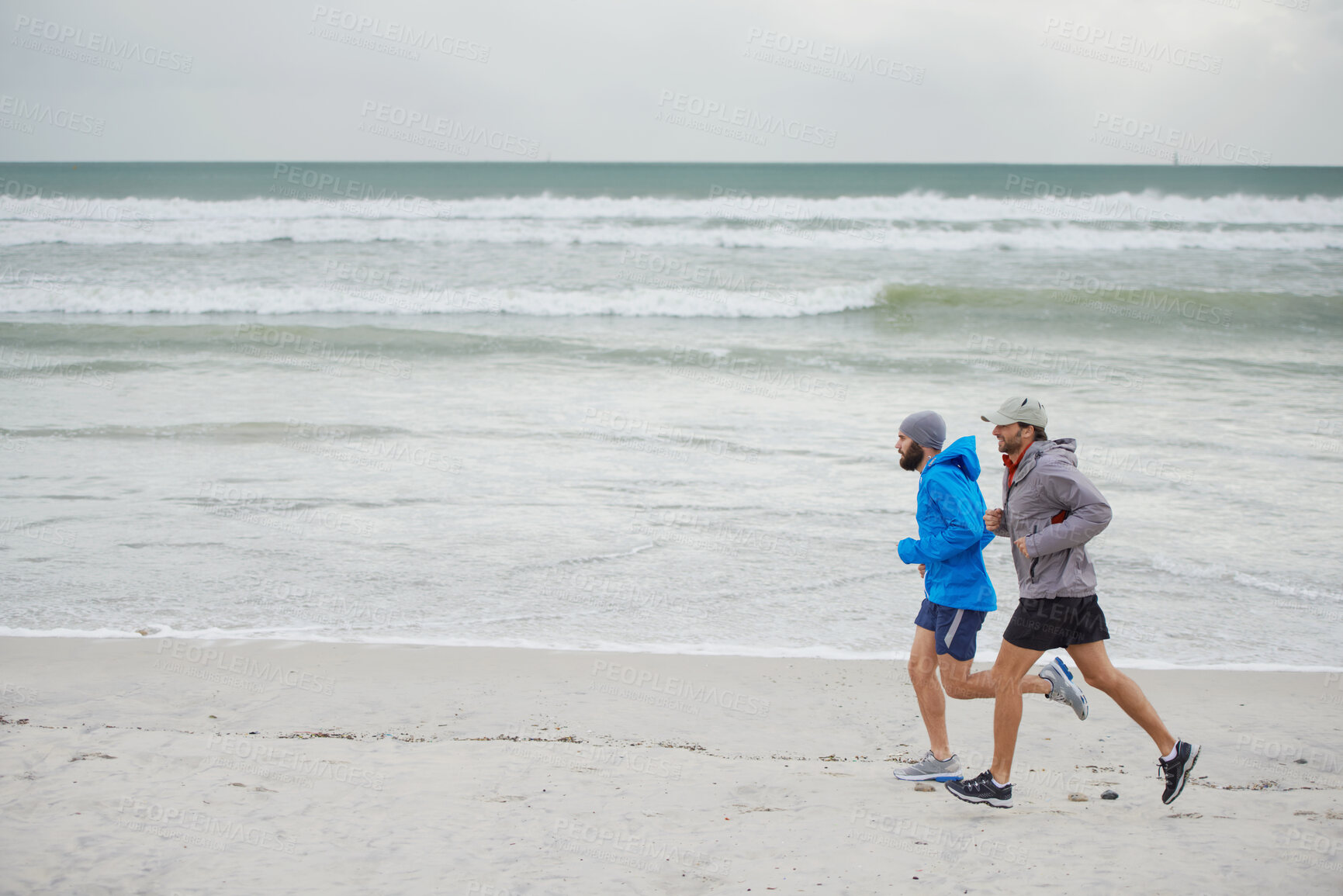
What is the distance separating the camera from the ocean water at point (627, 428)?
6.18 m

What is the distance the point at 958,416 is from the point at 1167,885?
906cm

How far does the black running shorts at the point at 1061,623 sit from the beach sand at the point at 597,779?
668mm

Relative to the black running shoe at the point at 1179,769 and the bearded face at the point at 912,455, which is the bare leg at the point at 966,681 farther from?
the bearded face at the point at 912,455

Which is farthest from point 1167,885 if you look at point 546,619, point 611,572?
point 611,572

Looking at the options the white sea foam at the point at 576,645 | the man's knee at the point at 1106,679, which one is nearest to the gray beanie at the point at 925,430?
the man's knee at the point at 1106,679

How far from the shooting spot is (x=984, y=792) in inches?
150

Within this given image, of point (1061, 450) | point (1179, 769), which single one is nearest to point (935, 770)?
point (1179, 769)

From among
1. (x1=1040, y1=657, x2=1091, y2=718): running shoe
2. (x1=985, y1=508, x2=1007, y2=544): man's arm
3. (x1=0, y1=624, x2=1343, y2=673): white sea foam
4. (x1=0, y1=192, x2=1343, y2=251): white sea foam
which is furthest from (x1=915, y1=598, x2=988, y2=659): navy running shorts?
(x1=0, y1=192, x2=1343, y2=251): white sea foam

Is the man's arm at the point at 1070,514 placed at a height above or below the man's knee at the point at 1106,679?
above

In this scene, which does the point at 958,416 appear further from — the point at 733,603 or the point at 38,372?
the point at 38,372

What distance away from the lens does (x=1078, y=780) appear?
4.11m

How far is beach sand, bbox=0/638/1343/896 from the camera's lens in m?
3.24

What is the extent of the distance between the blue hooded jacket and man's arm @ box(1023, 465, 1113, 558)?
0.26 meters

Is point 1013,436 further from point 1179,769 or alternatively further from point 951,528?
point 1179,769
